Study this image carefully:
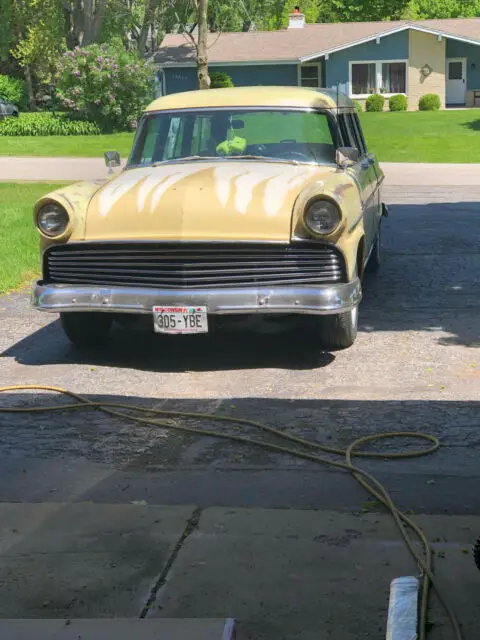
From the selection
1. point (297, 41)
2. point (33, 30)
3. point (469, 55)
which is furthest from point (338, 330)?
point (469, 55)

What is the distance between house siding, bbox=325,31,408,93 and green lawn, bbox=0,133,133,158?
16290 millimetres

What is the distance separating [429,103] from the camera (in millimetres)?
45156

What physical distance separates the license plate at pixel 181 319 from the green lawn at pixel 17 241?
3.79 meters

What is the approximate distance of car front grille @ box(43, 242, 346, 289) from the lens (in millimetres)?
6297

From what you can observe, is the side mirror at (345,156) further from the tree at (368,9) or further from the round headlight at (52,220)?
the tree at (368,9)

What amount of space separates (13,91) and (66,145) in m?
21.8

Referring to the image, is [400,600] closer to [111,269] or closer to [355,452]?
[355,452]

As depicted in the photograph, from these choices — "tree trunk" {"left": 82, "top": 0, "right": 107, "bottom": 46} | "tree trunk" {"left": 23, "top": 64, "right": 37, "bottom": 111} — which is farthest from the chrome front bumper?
"tree trunk" {"left": 23, "top": 64, "right": 37, "bottom": 111}

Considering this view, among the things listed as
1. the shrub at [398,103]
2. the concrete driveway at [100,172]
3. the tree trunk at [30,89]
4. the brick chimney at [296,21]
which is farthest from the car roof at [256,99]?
the tree trunk at [30,89]

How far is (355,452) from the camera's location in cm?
488

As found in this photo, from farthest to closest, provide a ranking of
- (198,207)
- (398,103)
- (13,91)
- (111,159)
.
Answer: (13,91) → (398,103) → (111,159) → (198,207)

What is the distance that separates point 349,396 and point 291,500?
1.68m

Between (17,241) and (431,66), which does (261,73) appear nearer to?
(431,66)

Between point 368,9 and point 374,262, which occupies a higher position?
point 368,9
